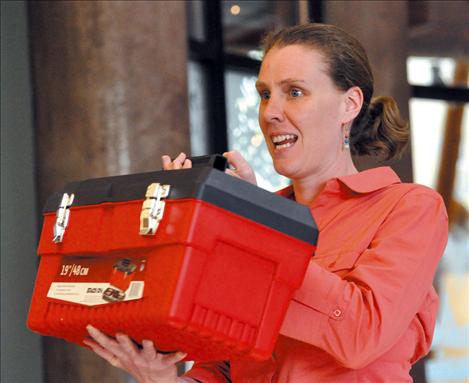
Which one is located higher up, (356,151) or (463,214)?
(356,151)

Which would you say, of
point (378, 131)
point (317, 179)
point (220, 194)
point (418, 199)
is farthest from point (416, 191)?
point (220, 194)

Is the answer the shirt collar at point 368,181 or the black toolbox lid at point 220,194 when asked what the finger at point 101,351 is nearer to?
the black toolbox lid at point 220,194

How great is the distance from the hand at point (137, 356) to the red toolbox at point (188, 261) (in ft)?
0.06

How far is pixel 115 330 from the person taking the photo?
1.64m

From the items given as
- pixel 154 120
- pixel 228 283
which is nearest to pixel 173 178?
pixel 228 283

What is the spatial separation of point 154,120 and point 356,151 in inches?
75.7

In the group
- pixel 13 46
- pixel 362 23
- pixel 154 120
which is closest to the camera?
pixel 154 120

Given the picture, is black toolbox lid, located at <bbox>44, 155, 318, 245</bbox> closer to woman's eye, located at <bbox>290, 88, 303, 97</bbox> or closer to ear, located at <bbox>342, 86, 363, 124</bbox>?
woman's eye, located at <bbox>290, 88, 303, 97</bbox>

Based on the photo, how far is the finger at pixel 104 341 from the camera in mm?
1651

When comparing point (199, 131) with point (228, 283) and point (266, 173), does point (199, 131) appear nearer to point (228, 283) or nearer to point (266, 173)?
point (266, 173)

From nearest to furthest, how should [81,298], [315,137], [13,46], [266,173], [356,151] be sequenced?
1. [81,298]
2. [315,137]
3. [356,151]
4. [13,46]
5. [266,173]

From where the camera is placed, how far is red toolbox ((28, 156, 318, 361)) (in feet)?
4.95

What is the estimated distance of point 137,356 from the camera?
5.67 ft

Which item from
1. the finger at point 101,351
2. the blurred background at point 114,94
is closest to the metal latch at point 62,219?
the finger at point 101,351
